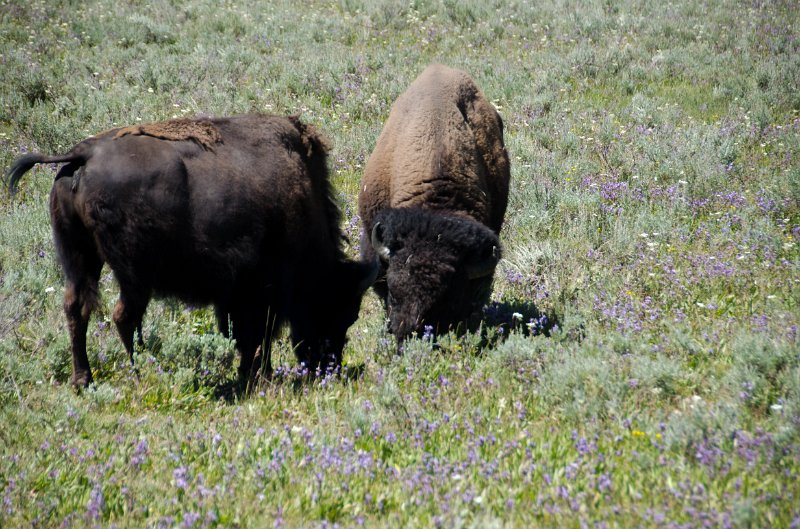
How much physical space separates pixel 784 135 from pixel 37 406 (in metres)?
9.67

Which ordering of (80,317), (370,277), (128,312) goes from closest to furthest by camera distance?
(80,317), (128,312), (370,277)

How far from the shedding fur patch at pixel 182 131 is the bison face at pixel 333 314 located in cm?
141

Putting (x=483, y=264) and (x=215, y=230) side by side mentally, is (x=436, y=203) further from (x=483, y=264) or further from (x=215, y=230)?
(x=215, y=230)

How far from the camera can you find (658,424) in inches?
132

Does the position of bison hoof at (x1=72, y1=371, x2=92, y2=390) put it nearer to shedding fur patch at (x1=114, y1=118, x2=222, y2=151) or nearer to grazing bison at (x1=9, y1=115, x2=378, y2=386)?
grazing bison at (x1=9, y1=115, x2=378, y2=386)

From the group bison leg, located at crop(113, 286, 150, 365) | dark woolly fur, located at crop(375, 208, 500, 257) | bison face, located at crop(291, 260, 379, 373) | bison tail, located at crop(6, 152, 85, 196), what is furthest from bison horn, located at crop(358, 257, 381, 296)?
bison tail, located at crop(6, 152, 85, 196)

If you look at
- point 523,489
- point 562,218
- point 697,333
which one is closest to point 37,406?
point 523,489

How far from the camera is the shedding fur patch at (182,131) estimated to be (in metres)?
4.68

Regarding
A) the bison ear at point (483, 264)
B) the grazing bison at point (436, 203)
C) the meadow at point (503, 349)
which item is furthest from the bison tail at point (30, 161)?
the bison ear at point (483, 264)

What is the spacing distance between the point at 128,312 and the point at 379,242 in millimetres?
1871

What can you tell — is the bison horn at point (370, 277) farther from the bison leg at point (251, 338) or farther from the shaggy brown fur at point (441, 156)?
the bison leg at point (251, 338)

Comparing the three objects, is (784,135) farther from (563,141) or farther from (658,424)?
(658,424)

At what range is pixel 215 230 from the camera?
4.66 meters

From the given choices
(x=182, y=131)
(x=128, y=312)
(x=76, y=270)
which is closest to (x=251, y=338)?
(x=128, y=312)
